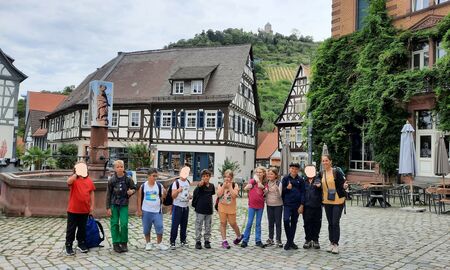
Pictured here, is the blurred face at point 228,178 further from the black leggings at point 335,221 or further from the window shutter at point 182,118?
the window shutter at point 182,118

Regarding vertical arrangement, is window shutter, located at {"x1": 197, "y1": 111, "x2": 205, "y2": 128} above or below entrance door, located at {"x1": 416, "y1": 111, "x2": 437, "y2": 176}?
above

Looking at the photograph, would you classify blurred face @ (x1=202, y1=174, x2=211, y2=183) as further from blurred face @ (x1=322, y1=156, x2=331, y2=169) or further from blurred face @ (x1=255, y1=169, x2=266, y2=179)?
blurred face @ (x1=322, y1=156, x2=331, y2=169)

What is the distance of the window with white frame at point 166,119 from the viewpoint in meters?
32.4

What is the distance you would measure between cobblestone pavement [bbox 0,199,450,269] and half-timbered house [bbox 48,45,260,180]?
65.6 feet

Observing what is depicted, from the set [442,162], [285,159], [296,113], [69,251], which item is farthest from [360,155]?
[296,113]

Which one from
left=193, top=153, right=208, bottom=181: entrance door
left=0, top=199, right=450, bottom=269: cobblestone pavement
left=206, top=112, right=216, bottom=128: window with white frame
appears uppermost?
left=206, top=112, right=216, bottom=128: window with white frame

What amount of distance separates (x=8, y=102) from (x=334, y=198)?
90.3 ft

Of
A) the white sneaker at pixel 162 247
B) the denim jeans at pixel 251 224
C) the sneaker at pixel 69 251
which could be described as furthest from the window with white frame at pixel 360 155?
the sneaker at pixel 69 251

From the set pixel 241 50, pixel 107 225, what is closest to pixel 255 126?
pixel 241 50

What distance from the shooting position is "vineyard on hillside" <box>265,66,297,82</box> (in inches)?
4163

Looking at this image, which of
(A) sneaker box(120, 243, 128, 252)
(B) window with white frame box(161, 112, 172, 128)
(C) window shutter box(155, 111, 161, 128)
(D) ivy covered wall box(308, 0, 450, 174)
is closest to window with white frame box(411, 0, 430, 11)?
(D) ivy covered wall box(308, 0, 450, 174)

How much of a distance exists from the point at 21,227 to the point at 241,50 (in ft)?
90.9

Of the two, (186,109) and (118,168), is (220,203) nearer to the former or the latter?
(118,168)

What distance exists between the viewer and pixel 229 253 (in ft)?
23.1
